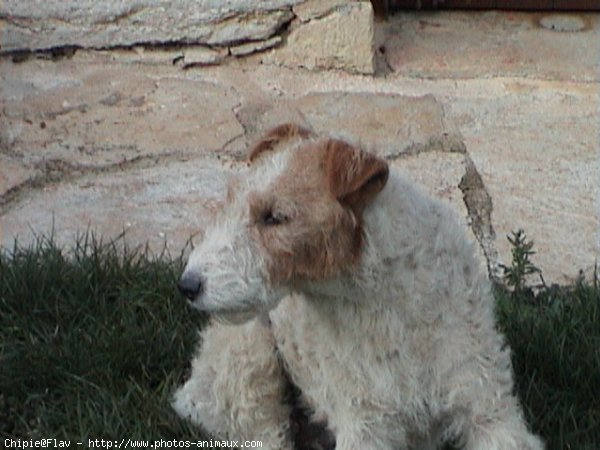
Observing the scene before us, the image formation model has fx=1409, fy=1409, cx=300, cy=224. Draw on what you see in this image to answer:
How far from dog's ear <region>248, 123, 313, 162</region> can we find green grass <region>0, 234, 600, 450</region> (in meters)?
0.90

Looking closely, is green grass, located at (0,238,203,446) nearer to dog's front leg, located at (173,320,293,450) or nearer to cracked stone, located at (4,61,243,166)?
dog's front leg, located at (173,320,293,450)

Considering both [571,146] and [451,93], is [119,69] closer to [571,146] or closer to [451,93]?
[451,93]

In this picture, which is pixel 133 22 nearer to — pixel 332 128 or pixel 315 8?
pixel 315 8

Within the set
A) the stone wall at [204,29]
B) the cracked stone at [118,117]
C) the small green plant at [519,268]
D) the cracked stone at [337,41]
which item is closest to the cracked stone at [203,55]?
the stone wall at [204,29]

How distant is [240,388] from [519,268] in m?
1.09

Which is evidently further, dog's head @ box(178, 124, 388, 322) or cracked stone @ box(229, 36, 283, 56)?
cracked stone @ box(229, 36, 283, 56)

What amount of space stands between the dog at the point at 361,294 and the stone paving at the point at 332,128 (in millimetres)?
1275

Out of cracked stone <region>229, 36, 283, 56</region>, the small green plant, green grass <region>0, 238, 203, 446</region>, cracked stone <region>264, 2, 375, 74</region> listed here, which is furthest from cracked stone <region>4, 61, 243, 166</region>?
the small green plant

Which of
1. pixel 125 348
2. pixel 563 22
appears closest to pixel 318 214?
pixel 125 348

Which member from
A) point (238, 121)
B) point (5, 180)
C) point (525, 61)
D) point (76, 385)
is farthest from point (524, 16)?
point (76, 385)

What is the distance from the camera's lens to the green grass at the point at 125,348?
152 inches

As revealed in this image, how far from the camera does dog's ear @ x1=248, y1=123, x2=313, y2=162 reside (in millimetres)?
3322

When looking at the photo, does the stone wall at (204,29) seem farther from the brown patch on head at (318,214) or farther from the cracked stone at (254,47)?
the brown patch on head at (318,214)

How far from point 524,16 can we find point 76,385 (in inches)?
130
